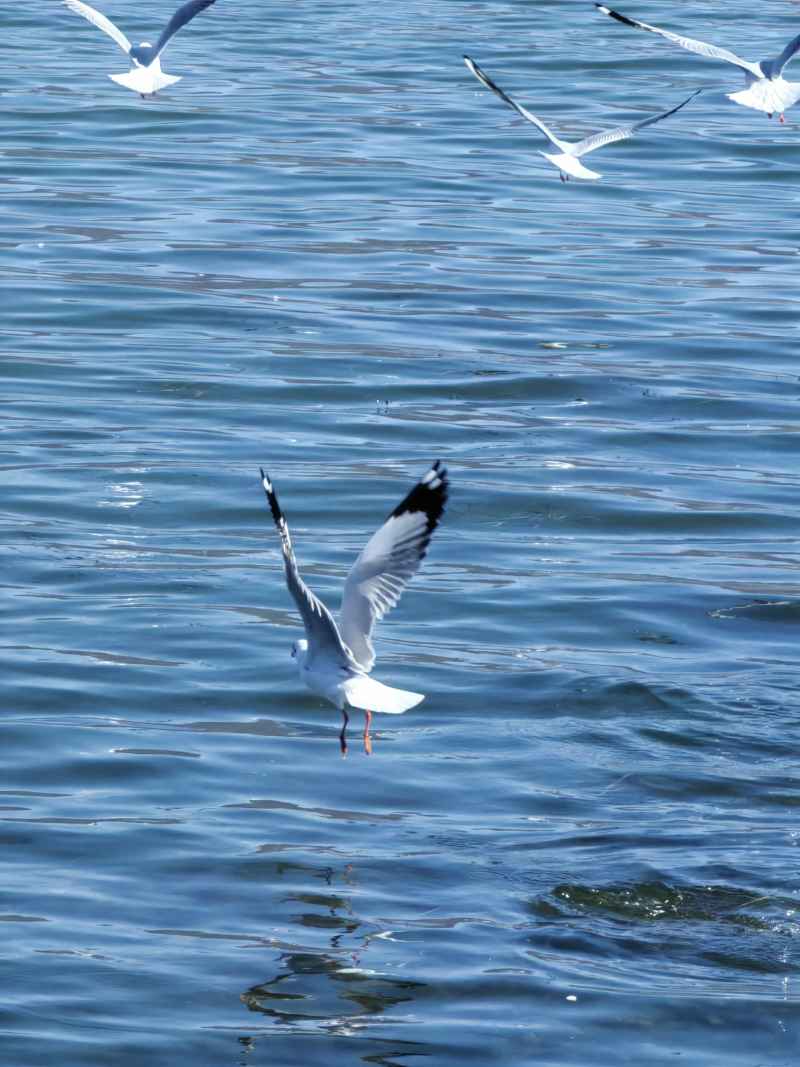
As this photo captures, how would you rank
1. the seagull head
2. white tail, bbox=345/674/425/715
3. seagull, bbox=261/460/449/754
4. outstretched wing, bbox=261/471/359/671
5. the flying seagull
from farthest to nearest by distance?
the seagull head, the flying seagull, white tail, bbox=345/674/425/715, seagull, bbox=261/460/449/754, outstretched wing, bbox=261/471/359/671

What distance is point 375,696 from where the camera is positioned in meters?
7.61

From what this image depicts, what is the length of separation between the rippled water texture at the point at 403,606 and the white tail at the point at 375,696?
713mm

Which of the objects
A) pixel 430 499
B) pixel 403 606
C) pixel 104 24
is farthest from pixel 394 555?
pixel 104 24

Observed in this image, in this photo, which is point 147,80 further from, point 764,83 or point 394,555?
point 394,555

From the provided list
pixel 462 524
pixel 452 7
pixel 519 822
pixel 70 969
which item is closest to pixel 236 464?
pixel 462 524

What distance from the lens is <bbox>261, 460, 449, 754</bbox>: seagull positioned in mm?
7359

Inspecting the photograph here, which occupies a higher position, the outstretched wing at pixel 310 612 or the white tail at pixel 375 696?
the outstretched wing at pixel 310 612

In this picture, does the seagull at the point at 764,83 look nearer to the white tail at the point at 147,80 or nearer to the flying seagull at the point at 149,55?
the flying seagull at the point at 149,55

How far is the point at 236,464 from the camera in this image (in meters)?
12.7

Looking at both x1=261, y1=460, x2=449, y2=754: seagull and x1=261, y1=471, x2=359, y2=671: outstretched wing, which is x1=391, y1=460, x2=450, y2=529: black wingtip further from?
x1=261, y1=471, x2=359, y2=671: outstretched wing

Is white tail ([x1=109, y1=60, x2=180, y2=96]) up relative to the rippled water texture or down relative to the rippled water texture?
up

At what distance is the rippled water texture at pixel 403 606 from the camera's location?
718 cm

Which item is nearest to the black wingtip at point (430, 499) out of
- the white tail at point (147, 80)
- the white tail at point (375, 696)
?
the white tail at point (375, 696)

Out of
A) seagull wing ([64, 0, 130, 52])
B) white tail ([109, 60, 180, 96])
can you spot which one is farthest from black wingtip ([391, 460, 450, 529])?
seagull wing ([64, 0, 130, 52])
